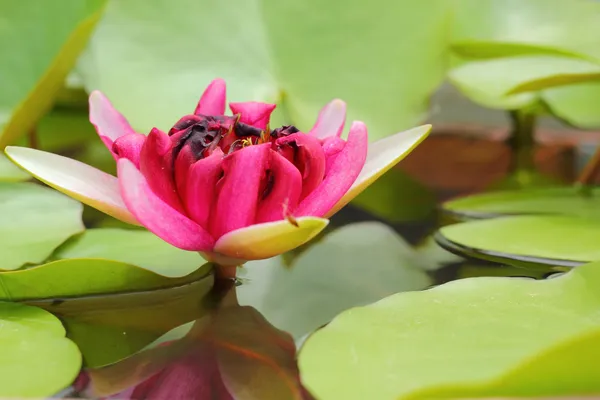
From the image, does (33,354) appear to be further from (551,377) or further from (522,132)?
(522,132)

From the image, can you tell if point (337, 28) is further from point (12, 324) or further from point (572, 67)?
point (12, 324)

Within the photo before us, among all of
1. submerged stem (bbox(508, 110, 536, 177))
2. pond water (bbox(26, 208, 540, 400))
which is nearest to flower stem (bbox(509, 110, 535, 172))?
submerged stem (bbox(508, 110, 536, 177))

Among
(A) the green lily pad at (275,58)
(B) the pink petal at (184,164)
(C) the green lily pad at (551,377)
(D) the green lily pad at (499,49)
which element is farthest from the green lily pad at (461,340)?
(A) the green lily pad at (275,58)

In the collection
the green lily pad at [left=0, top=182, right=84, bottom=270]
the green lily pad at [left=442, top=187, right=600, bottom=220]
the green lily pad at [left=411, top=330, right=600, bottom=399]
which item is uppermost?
the green lily pad at [left=411, top=330, right=600, bottom=399]

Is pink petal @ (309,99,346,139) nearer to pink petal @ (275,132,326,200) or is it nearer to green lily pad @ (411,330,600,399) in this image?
pink petal @ (275,132,326,200)

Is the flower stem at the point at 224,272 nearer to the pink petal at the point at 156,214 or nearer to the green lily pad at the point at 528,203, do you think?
the pink petal at the point at 156,214
